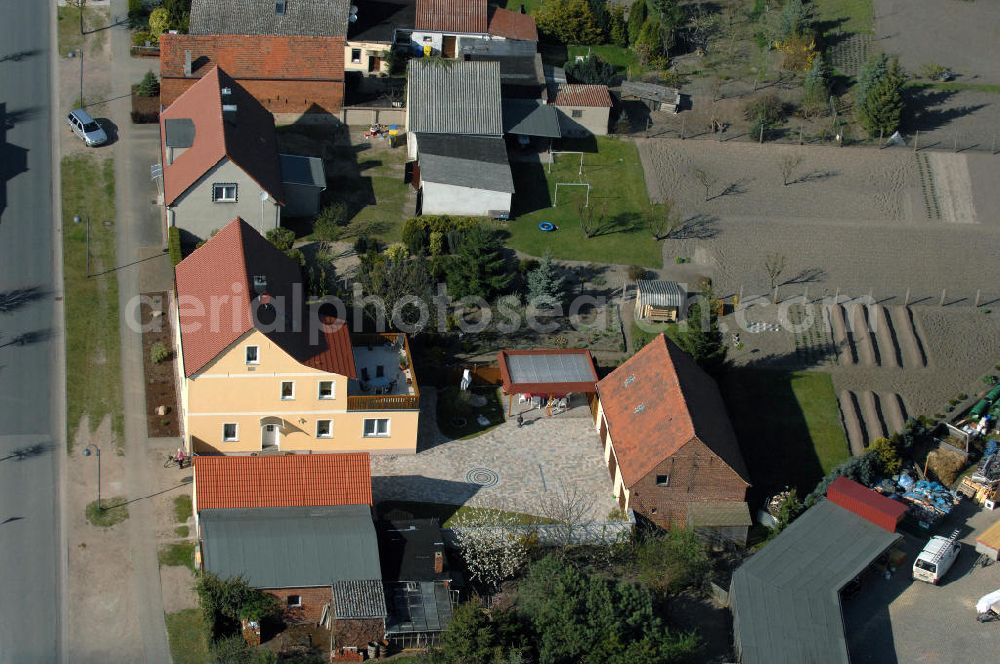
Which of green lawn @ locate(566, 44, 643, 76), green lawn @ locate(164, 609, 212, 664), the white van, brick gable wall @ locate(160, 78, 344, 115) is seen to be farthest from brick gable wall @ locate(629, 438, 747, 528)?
green lawn @ locate(566, 44, 643, 76)

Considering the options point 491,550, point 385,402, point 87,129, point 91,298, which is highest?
point 87,129

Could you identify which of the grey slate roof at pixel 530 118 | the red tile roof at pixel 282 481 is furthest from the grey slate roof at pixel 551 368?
the grey slate roof at pixel 530 118

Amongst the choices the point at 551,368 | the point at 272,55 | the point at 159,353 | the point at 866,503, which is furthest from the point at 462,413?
the point at 272,55

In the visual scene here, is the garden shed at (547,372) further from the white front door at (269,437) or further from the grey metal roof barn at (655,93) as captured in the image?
the grey metal roof barn at (655,93)

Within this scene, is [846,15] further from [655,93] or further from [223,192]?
[223,192]

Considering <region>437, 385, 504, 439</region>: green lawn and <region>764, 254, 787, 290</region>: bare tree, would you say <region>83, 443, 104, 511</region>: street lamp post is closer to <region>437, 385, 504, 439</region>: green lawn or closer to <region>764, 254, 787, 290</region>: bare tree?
<region>437, 385, 504, 439</region>: green lawn

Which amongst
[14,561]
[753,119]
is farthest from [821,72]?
[14,561]
